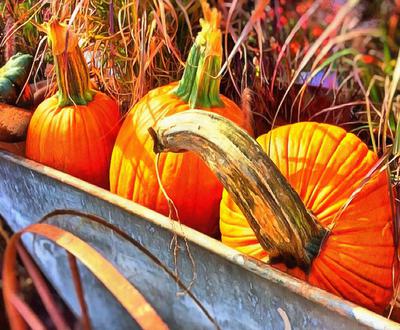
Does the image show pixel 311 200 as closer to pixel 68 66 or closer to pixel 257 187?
pixel 257 187

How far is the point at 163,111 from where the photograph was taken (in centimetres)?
101

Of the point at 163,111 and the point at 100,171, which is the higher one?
the point at 163,111

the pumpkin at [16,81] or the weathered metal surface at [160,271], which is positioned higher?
the pumpkin at [16,81]

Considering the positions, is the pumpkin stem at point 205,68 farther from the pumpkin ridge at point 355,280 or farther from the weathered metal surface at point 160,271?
the pumpkin ridge at point 355,280

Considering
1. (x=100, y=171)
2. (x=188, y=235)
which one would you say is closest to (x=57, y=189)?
(x=100, y=171)

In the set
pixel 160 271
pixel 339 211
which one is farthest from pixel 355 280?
pixel 160 271

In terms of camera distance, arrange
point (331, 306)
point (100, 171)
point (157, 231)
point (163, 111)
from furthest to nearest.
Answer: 1. point (100, 171)
2. point (163, 111)
3. point (157, 231)
4. point (331, 306)

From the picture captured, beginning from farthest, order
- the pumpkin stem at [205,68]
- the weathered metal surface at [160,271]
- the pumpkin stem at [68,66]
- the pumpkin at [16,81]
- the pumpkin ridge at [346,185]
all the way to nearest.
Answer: the pumpkin at [16,81], the pumpkin stem at [68,66], the pumpkin stem at [205,68], the pumpkin ridge at [346,185], the weathered metal surface at [160,271]

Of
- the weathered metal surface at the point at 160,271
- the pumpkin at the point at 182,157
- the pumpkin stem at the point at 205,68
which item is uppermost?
the pumpkin stem at the point at 205,68

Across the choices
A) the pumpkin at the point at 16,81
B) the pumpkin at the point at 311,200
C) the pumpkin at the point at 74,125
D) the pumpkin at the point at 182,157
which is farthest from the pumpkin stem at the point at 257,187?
the pumpkin at the point at 16,81

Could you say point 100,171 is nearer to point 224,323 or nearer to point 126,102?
point 126,102

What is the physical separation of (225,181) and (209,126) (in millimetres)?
72

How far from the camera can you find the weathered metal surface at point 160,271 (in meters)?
0.71

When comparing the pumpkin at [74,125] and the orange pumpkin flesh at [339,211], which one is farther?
the pumpkin at [74,125]
